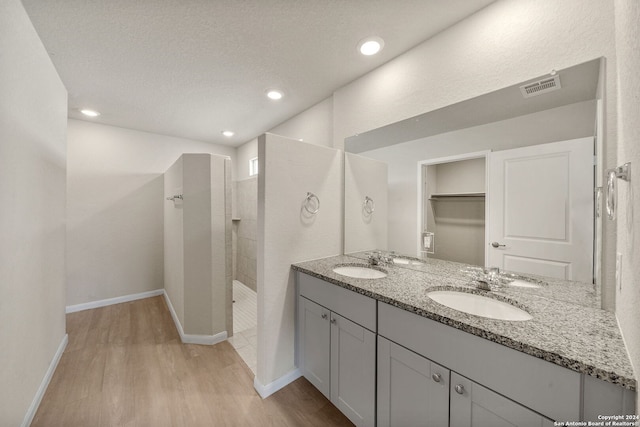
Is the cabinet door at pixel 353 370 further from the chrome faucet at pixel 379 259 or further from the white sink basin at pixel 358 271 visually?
the chrome faucet at pixel 379 259

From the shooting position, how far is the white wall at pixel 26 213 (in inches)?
46.1

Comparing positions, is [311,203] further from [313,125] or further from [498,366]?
[498,366]

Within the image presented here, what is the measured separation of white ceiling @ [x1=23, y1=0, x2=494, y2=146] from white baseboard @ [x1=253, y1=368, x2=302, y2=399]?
2422 mm

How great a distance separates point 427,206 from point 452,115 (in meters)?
0.60

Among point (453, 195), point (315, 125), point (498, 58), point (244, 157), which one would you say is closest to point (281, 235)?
point (453, 195)

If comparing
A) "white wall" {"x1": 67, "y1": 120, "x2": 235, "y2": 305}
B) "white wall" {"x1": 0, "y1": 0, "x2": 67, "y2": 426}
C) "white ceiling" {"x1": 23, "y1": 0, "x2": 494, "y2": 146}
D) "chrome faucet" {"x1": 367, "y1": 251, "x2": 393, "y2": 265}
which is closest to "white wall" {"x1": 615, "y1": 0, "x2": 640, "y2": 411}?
"white ceiling" {"x1": 23, "y1": 0, "x2": 494, "y2": 146}

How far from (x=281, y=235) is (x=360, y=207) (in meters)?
0.79

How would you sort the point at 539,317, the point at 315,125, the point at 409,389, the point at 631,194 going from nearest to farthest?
the point at 631,194 → the point at 539,317 → the point at 409,389 → the point at 315,125

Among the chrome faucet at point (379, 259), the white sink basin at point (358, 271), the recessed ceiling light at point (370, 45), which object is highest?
the recessed ceiling light at point (370, 45)

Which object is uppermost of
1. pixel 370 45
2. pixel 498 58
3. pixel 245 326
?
pixel 370 45

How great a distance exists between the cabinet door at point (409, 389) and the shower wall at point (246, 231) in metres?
2.73

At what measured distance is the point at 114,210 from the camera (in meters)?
3.28

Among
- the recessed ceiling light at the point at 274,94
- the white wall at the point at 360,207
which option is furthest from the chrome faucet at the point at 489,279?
the recessed ceiling light at the point at 274,94

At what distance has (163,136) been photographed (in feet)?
12.0
